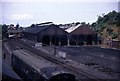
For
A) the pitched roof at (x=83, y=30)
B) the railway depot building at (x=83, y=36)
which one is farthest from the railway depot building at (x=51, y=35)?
the pitched roof at (x=83, y=30)

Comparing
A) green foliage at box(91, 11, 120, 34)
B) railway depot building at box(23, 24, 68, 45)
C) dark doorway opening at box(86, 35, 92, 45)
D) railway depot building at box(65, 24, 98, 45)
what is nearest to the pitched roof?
railway depot building at box(65, 24, 98, 45)

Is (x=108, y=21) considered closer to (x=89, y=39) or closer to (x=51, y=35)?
(x=89, y=39)

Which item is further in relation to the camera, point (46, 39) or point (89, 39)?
point (89, 39)

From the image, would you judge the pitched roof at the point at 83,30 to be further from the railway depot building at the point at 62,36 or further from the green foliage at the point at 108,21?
the green foliage at the point at 108,21

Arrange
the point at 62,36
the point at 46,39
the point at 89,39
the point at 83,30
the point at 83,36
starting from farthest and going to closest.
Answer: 1. the point at 83,30
2. the point at 83,36
3. the point at 89,39
4. the point at 62,36
5. the point at 46,39

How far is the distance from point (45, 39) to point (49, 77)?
156 ft

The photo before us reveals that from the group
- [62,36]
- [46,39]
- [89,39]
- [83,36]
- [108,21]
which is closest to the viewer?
[46,39]

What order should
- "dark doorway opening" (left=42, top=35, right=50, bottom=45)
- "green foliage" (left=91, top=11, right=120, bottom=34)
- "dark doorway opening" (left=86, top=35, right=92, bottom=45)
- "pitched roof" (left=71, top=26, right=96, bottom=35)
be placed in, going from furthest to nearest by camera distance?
1. "green foliage" (left=91, top=11, right=120, bottom=34)
2. "pitched roof" (left=71, top=26, right=96, bottom=35)
3. "dark doorway opening" (left=86, top=35, right=92, bottom=45)
4. "dark doorway opening" (left=42, top=35, right=50, bottom=45)

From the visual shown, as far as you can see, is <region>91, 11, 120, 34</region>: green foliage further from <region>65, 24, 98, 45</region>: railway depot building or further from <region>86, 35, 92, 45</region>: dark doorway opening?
<region>86, 35, 92, 45</region>: dark doorway opening

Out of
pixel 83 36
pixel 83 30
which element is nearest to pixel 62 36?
pixel 83 36

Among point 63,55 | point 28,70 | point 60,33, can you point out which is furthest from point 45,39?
point 28,70

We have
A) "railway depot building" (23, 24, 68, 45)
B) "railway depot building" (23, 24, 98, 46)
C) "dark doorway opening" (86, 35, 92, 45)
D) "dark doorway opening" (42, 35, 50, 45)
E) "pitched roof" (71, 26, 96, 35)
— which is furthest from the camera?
"pitched roof" (71, 26, 96, 35)

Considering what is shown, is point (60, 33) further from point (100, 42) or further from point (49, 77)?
point (49, 77)

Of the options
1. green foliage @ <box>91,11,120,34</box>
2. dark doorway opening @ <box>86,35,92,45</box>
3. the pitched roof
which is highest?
green foliage @ <box>91,11,120,34</box>
